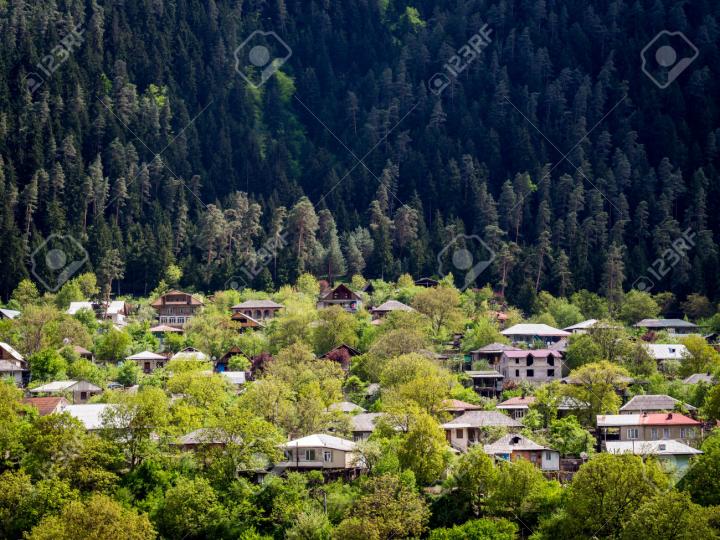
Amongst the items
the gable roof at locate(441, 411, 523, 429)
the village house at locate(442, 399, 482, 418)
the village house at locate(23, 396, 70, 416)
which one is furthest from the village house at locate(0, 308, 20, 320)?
the gable roof at locate(441, 411, 523, 429)

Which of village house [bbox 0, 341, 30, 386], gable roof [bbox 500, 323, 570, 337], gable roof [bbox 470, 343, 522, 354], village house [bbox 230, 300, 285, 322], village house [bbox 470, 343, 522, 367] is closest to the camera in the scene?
village house [bbox 0, 341, 30, 386]

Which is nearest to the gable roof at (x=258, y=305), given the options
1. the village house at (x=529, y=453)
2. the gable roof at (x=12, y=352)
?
the gable roof at (x=12, y=352)

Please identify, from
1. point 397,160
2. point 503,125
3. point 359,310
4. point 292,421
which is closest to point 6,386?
point 292,421

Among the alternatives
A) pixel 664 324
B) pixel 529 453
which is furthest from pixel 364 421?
pixel 664 324

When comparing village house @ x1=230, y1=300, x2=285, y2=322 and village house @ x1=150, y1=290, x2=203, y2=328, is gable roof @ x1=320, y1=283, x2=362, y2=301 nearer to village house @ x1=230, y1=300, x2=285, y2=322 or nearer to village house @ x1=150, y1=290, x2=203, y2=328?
village house @ x1=230, y1=300, x2=285, y2=322

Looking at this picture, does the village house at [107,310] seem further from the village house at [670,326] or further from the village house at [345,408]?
the village house at [670,326]

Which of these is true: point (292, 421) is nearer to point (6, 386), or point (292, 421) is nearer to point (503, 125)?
point (6, 386)
